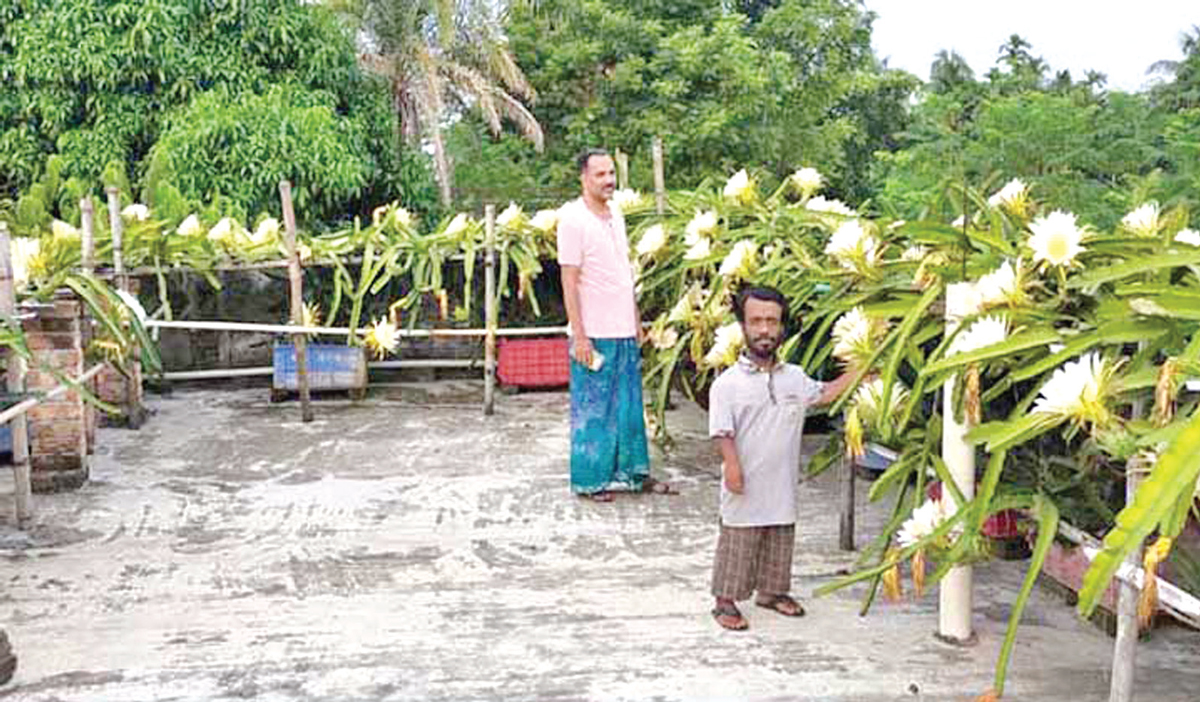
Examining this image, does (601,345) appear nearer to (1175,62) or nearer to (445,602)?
(445,602)

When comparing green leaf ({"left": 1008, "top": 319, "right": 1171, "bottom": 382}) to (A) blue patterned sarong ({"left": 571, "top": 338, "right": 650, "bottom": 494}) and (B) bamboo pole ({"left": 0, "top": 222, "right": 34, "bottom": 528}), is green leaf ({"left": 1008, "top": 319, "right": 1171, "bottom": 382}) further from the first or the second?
(B) bamboo pole ({"left": 0, "top": 222, "right": 34, "bottom": 528})

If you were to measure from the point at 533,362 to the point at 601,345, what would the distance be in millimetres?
3088

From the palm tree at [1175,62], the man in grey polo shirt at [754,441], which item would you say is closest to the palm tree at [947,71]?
the palm tree at [1175,62]

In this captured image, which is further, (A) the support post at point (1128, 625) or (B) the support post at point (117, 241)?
(B) the support post at point (117, 241)

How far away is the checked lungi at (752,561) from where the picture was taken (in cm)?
391

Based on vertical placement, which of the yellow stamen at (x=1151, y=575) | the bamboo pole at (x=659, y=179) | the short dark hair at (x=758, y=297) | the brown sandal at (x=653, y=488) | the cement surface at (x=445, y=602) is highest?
the bamboo pole at (x=659, y=179)

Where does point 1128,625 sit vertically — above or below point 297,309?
below

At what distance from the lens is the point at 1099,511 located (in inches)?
124

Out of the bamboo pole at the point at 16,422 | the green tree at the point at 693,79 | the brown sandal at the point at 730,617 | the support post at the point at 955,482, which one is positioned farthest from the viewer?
the green tree at the point at 693,79

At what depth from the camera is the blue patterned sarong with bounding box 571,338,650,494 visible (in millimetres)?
5461

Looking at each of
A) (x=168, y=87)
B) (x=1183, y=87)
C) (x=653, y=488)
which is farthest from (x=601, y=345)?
(x=1183, y=87)

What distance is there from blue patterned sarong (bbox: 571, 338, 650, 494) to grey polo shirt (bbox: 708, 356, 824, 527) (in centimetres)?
160

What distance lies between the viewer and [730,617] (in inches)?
154

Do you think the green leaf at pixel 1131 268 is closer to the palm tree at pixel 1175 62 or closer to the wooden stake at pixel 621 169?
the wooden stake at pixel 621 169
